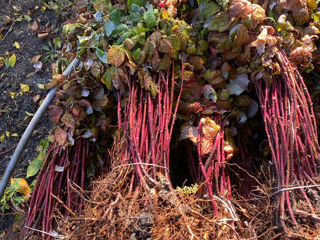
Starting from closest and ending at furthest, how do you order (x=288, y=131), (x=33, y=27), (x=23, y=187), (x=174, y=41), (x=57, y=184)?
1. (x=288, y=131)
2. (x=174, y=41)
3. (x=57, y=184)
4. (x=23, y=187)
5. (x=33, y=27)

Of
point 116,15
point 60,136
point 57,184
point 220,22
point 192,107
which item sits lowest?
point 57,184

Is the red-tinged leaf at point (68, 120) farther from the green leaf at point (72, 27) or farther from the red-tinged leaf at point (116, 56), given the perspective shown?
the green leaf at point (72, 27)

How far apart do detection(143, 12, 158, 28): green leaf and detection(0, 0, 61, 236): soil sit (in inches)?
43.6

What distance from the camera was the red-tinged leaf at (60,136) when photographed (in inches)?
69.6

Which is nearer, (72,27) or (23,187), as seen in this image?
(23,187)

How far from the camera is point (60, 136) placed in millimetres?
1788

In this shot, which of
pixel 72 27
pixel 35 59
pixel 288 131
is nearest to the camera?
pixel 288 131

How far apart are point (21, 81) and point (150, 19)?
4.50 ft

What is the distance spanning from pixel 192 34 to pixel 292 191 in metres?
0.98

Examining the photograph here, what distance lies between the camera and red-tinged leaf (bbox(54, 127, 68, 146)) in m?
1.77

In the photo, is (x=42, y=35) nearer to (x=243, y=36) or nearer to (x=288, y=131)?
(x=243, y=36)

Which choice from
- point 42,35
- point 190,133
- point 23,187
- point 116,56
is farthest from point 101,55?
point 42,35

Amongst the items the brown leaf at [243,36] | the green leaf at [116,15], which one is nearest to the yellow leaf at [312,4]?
the brown leaf at [243,36]

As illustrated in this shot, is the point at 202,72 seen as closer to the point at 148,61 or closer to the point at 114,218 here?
the point at 148,61
